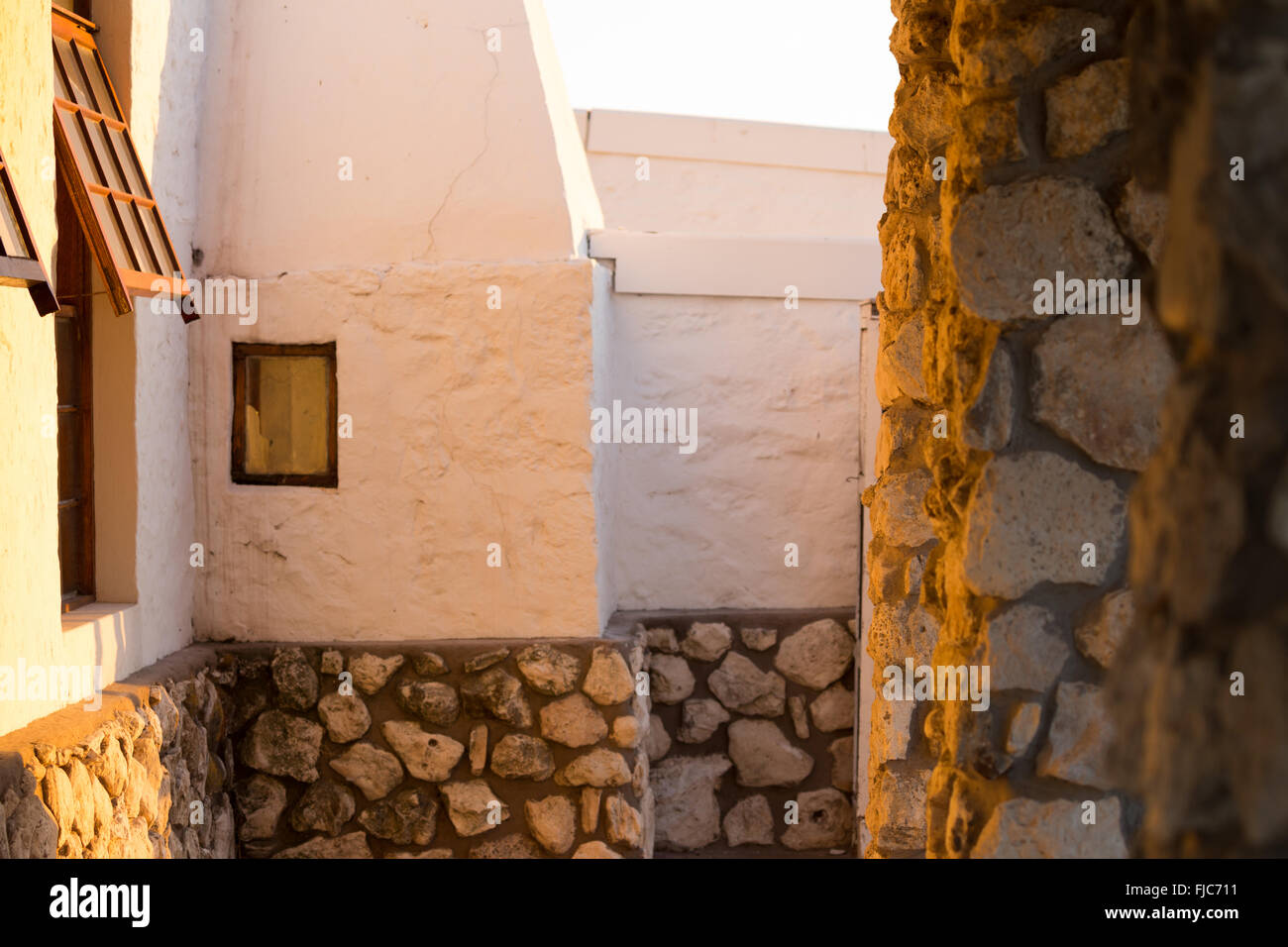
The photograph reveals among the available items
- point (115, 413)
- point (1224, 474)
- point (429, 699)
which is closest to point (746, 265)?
point (429, 699)

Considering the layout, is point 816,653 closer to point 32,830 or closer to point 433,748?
point 433,748

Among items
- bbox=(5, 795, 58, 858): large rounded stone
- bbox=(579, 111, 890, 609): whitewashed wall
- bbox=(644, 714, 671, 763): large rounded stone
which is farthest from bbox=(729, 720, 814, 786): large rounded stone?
bbox=(5, 795, 58, 858): large rounded stone

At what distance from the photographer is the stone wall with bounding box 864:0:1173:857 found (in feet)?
5.55

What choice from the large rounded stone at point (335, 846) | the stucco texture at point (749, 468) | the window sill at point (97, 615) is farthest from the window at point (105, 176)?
the stucco texture at point (749, 468)

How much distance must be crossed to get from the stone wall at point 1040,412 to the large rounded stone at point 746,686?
12.8 ft

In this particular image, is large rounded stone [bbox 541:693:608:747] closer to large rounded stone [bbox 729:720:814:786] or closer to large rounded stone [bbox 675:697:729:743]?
large rounded stone [bbox 675:697:729:743]

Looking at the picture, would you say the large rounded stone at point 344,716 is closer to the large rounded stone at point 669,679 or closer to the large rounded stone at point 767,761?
the large rounded stone at point 669,679

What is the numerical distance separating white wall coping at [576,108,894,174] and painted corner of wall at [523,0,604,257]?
147 inches

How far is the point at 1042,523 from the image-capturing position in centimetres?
171

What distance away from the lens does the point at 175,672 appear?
14.3ft

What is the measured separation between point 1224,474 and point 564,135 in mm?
4505
